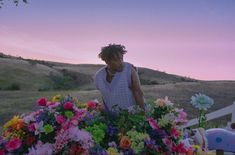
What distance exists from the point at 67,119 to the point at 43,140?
40 centimetres

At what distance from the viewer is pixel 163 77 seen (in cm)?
5862

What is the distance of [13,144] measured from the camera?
7.73 m

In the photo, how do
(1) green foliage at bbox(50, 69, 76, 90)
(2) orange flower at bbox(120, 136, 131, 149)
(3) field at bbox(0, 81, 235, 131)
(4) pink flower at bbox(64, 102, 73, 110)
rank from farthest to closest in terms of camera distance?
1. (1) green foliage at bbox(50, 69, 76, 90)
2. (3) field at bbox(0, 81, 235, 131)
3. (4) pink flower at bbox(64, 102, 73, 110)
4. (2) orange flower at bbox(120, 136, 131, 149)

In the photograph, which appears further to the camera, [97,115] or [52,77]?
[52,77]

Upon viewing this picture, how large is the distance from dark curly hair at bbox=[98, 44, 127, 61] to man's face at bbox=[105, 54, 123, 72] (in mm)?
42

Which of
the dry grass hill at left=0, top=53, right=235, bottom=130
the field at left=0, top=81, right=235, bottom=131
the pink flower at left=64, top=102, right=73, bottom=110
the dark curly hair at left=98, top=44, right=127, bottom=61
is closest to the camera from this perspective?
the pink flower at left=64, top=102, right=73, bottom=110

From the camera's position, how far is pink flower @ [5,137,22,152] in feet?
25.2

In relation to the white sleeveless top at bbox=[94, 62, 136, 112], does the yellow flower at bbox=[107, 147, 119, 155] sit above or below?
below

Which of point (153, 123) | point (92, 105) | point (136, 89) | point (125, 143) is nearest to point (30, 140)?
point (125, 143)

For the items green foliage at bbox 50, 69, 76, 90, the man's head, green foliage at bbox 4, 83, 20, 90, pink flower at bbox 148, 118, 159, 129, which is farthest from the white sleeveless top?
green foliage at bbox 50, 69, 76, 90

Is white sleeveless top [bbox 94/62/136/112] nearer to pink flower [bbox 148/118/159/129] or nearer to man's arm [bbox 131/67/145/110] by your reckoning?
man's arm [bbox 131/67/145/110]

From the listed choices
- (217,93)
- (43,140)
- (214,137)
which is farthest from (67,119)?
(217,93)

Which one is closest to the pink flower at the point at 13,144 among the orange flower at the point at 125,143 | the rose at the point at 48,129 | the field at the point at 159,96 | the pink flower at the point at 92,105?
the rose at the point at 48,129

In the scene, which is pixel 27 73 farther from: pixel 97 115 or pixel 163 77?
pixel 97 115
